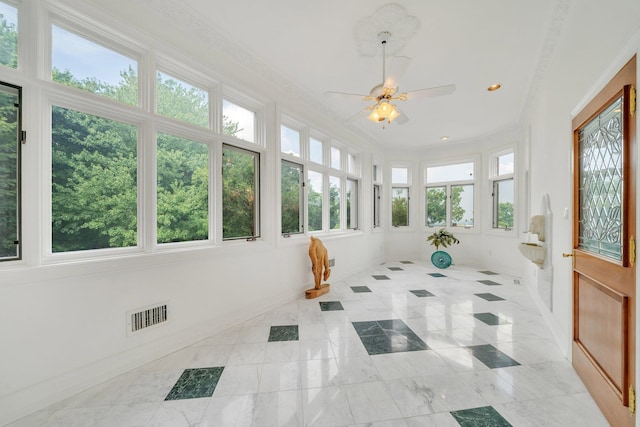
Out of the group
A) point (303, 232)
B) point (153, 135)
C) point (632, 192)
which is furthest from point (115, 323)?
point (632, 192)

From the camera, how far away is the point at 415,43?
253cm

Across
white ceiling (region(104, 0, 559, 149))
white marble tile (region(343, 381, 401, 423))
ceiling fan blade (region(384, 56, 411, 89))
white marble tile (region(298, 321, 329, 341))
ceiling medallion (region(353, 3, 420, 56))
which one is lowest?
white marble tile (region(298, 321, 329, 341))

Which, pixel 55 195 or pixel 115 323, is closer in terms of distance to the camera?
pixel 55 195

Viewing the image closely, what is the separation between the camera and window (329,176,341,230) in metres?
4.62

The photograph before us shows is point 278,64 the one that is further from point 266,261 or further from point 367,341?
point 367,341

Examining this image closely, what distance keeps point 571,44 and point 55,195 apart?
13.5 ft

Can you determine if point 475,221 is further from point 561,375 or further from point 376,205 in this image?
point 561,375

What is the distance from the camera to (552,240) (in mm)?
2584

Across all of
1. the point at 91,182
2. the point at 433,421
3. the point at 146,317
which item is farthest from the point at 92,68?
the point at 433,421

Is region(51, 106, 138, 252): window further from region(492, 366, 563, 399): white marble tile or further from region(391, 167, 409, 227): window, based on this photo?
region(391, 167, 409, 227): window

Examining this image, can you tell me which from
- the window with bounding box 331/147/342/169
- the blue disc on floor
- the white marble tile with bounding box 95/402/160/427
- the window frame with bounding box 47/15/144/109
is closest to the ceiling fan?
the window frame with bounding box 47/15/144/109

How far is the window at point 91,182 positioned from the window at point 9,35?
298 millimetres

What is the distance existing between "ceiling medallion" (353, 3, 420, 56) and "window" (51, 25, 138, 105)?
202 centimetres

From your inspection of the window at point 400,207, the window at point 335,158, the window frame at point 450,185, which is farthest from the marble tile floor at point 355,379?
the window at point 400,207
